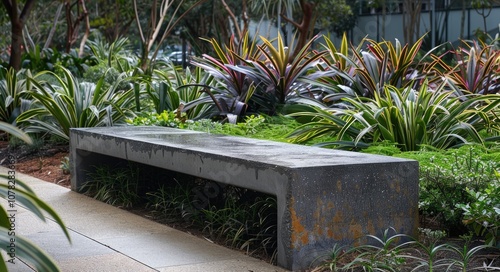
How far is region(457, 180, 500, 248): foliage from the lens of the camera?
5.19 metres

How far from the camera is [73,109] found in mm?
10359

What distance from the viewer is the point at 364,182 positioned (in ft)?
18.0

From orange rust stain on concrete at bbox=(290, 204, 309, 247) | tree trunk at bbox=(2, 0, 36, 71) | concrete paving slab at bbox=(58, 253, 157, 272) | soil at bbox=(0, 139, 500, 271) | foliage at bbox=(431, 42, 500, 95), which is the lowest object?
soil at bbox=(0, 139, 500, 271)

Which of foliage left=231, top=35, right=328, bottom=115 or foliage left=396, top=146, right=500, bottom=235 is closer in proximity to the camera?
foliage left=396, top=146, right=500, bottom=235

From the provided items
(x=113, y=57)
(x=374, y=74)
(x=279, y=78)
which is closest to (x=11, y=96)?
(x=279, y=78)

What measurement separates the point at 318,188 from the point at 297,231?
32cm

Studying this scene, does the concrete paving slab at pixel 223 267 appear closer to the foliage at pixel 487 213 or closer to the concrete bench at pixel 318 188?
the concrete bench at pixel 318 188

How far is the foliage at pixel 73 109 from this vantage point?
10.3 metres

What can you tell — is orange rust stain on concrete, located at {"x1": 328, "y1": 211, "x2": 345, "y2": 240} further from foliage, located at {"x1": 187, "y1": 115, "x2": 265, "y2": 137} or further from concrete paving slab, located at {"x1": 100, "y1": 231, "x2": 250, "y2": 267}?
foliage, located at {"x1": 187, "y1": 115, "x2": 265, "y2": 137}

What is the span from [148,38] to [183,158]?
530 inches

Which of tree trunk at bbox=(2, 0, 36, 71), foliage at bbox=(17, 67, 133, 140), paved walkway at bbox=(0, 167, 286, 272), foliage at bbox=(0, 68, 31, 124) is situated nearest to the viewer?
paved walkway at bbox=(0, 167, 286, 272)

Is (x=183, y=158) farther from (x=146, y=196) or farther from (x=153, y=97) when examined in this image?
(x=153, y=97)

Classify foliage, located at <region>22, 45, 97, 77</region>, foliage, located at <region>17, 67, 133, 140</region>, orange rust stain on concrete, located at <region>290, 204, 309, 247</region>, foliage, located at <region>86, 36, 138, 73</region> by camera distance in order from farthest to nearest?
foliage, located at <region>86, 36, 138, 73</region> < foliage, located at <region>22, 45, 97, 77</region> < foliage, located at <region>17, 67, 133, 140</region> < orange rust stain on concrete, located at <region>290, 204, 309, 247</region>

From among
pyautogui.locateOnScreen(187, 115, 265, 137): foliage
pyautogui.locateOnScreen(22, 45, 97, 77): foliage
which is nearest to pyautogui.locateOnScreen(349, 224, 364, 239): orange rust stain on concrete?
pyautogui.locateOnScreen(187, 115, 265, 137): foliage
